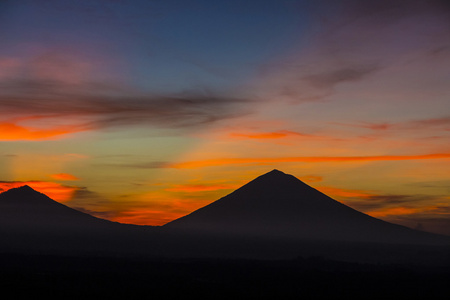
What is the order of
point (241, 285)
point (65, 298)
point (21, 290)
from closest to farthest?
point (65, 298) < point (21, 290) < point (241, 285)

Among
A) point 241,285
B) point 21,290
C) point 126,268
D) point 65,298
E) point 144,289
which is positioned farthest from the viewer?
point 126,268

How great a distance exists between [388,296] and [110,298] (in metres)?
52.4

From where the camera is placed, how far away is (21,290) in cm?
12319

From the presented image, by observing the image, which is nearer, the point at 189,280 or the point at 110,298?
the point at 110,298

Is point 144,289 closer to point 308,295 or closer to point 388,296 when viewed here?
point 308,295

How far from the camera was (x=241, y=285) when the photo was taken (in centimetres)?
14362

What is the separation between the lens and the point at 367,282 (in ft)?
514

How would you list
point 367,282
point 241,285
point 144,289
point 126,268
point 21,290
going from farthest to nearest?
point 126,268 < point 367,282 < point 241,285 < point 144,289 < point 21,290

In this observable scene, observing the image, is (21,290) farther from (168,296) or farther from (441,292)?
(441,292)

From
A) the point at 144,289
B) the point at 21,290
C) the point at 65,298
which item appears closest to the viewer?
the point at 65,298

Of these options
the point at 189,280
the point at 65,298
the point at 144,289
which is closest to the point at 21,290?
the point at 65,298

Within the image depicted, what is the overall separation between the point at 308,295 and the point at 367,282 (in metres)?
34.3

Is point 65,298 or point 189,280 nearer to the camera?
point 65,298

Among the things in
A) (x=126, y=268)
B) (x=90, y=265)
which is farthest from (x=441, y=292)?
(x=90, y=265)
